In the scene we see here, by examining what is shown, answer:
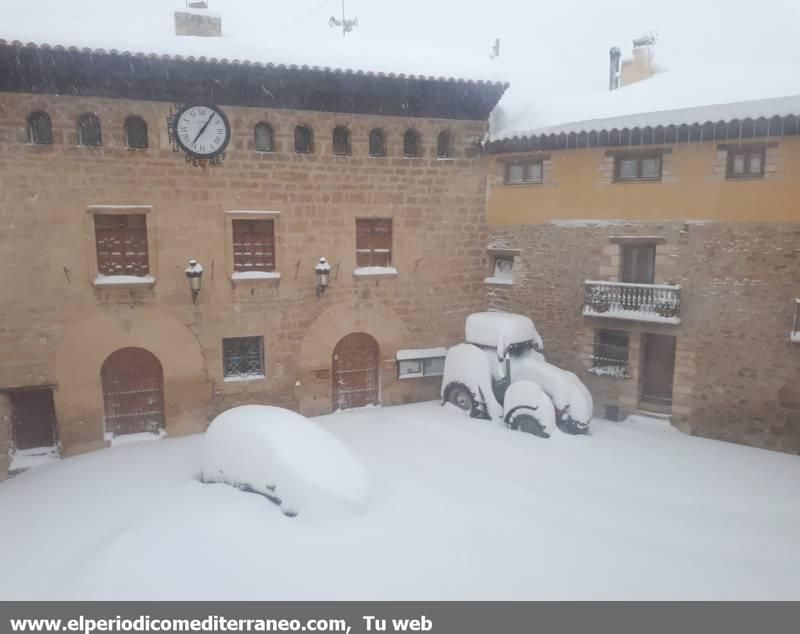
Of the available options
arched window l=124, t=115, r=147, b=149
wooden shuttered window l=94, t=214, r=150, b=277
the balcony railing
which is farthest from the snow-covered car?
arched window l=124, t=115, r=147, b=149

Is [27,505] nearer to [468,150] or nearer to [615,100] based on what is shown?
[468,150]

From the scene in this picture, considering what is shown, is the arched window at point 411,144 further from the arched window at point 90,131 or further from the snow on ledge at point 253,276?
the arched window at point 90,131

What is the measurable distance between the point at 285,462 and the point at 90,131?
694 centimetres

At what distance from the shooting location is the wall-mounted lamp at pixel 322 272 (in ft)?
38.2

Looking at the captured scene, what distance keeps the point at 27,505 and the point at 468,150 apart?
33.5 feet

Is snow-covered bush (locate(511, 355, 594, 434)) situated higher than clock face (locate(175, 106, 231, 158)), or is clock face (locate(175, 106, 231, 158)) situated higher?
clock face (locate(175, 106, 231, 158))

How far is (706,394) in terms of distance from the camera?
11.2 metres

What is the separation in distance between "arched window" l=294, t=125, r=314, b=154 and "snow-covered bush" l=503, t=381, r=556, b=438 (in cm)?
597

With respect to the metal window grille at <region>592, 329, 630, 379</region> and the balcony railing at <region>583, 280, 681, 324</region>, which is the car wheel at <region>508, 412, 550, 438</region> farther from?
the balcony railing at <region>583, 280, 681, 324</region>

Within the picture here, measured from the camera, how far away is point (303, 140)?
11.6m

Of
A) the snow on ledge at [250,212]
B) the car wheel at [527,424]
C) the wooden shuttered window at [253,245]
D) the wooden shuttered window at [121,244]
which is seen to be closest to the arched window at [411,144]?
the snow on ledge at [250,212]

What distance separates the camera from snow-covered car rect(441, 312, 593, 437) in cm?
1075

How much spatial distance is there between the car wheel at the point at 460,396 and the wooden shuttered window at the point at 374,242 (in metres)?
2.92
